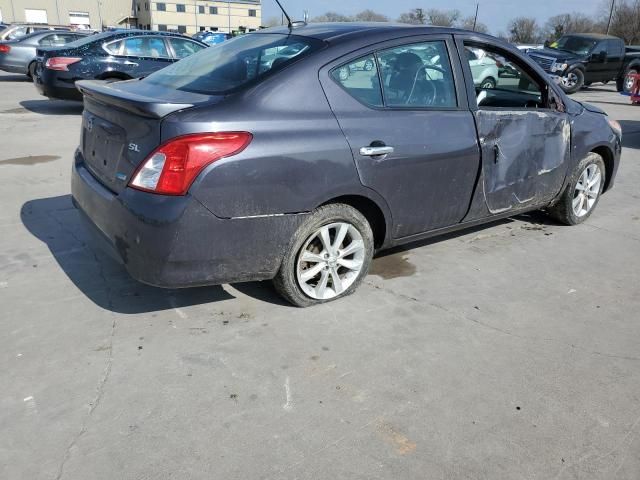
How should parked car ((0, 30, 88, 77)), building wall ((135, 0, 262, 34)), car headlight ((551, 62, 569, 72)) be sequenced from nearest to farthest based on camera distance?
1. parked car ((0, 30, 88, 77))
2. car headlight ((551, 62, 569, 72))
3. building wall ((135, 0, 262, 34))

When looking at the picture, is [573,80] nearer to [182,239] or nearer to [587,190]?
[587,190]

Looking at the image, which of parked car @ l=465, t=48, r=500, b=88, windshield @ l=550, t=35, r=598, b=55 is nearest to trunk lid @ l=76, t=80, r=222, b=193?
parked car @ l=465, t=48, r=500, b=88

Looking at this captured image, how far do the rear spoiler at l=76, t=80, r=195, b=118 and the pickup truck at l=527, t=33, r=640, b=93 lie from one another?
15515mm

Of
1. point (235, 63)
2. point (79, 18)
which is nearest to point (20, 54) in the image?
point (235, 63)

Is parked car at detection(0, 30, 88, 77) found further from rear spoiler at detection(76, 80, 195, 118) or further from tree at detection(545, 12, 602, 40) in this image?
tree at detection(545, 12, 602, 40)

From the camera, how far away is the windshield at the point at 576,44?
1730 cm

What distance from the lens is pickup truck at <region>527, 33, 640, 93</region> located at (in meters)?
16.8

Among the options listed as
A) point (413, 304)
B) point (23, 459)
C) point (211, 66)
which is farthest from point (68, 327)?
point (413, 304)

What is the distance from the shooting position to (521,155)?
4297 mm

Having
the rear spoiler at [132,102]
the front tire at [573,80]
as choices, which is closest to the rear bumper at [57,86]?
the rear spoiler at [132,102]

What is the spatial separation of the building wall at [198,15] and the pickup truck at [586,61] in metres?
77.4

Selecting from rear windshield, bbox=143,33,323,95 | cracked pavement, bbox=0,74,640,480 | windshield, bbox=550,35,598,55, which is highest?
rear windshield, bbox=143,33,323,95

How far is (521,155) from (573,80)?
48.1ft

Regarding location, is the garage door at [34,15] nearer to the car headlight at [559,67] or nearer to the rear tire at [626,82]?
the car headlight at [559,67]
